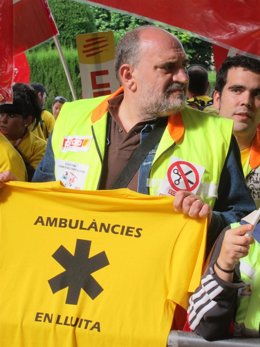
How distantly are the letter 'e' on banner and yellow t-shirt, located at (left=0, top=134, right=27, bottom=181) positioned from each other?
253 cm

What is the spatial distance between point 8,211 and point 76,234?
1.24ft

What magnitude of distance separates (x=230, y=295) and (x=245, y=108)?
186cm

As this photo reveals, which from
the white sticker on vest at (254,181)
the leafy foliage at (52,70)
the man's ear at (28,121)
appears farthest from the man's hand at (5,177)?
the leafy foliage at (52,70)

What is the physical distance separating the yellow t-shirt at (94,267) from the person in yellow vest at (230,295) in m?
0.26

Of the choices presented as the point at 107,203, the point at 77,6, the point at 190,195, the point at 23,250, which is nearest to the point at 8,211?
the point at 23,250

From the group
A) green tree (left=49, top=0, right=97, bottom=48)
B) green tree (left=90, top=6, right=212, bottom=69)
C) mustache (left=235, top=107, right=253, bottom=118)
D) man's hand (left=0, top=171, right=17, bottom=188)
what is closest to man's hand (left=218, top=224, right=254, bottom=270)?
man's hand (left=0, top=171, right=17, bottom=188)

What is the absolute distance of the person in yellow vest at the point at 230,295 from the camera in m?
2.67

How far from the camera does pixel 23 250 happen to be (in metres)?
3.35

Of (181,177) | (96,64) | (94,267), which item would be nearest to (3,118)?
(96,64)

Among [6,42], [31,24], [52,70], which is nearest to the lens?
[6,42]

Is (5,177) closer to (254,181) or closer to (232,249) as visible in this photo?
(232,249)

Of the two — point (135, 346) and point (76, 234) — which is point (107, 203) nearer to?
point (76, 234)

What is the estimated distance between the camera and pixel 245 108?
435 centimetres

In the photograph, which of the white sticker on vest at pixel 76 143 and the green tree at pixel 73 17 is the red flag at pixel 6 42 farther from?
the green tree at pixel 73 17
